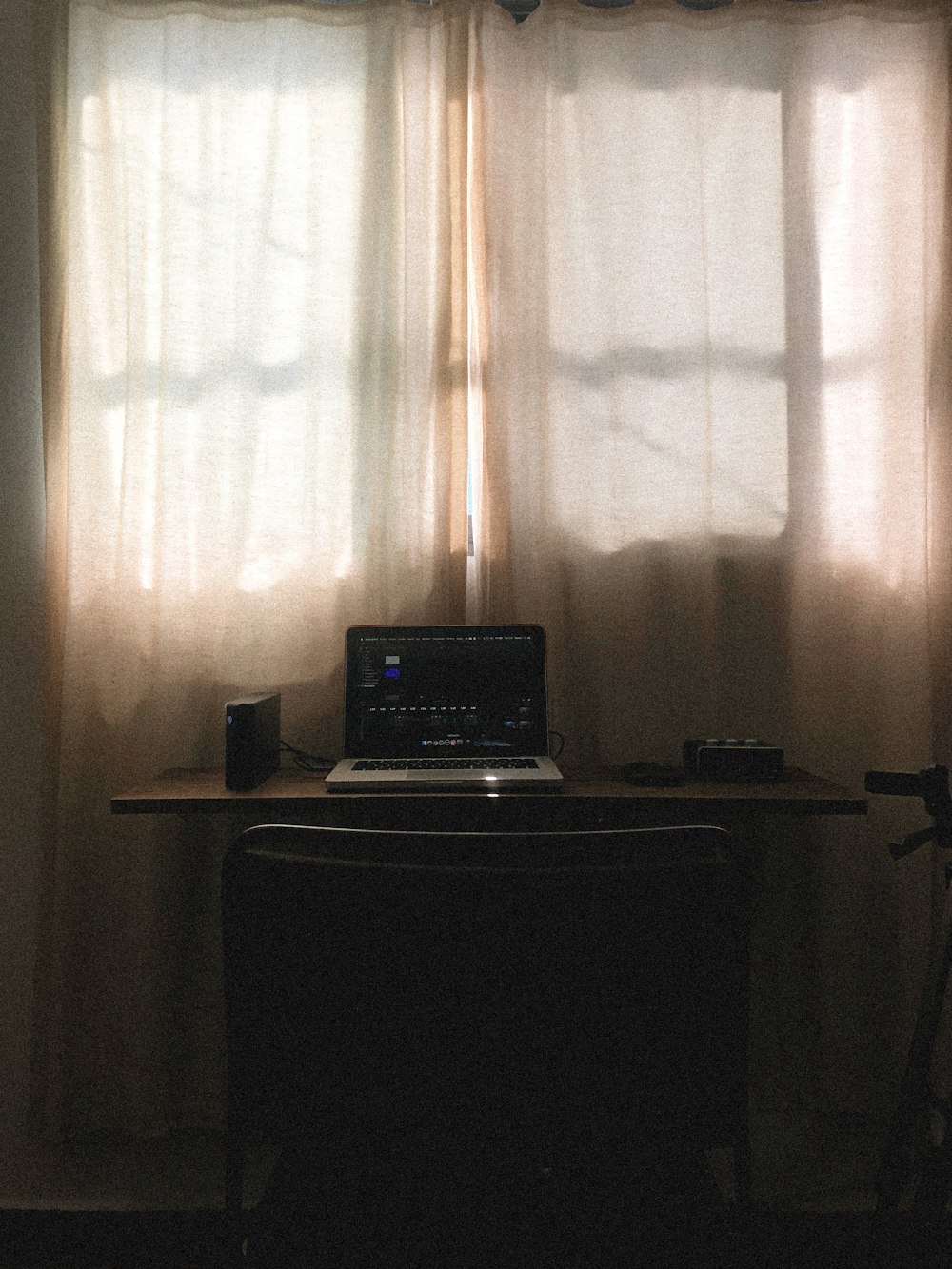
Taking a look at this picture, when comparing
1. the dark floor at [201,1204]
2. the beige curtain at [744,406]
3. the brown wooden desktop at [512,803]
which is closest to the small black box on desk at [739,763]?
the brown wooden desktop at [512,803]

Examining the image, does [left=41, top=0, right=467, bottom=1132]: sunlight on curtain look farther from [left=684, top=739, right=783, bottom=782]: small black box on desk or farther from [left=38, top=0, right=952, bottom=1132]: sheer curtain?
[left=684, top=739, right=783, bottom=782]: small black box on desk

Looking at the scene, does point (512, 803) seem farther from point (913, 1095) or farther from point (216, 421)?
point (216, 421)

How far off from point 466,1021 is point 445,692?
42.3 inches

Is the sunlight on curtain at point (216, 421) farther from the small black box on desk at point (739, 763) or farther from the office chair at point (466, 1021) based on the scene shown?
the office chair at point (466, 1021)

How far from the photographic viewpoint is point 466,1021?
81 centimetres

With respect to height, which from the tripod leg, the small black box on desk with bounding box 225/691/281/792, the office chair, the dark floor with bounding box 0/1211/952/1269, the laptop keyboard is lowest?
the dark floor with bounding box 0/1211/952/1269

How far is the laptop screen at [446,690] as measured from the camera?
1.84 m

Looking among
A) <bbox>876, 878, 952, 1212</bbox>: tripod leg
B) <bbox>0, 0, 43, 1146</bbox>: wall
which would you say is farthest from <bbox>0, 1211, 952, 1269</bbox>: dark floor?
<bbox>0, 0, 43, 1146</bbox>: wall

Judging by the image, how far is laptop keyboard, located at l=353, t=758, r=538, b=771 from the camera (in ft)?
5.56

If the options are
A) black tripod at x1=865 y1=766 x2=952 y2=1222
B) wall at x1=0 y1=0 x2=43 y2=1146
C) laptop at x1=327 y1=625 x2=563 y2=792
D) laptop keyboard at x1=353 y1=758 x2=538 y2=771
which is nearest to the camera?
black tripod at x1=865 y1=766 x2=952 y2=1222

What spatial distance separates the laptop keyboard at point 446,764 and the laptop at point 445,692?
0.12 ft

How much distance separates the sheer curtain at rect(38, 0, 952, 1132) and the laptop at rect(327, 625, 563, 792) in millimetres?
134

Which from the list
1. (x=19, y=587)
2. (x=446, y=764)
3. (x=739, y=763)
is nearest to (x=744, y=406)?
(x=739, y=763)

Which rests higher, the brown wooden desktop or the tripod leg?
the brown wooden desktop
